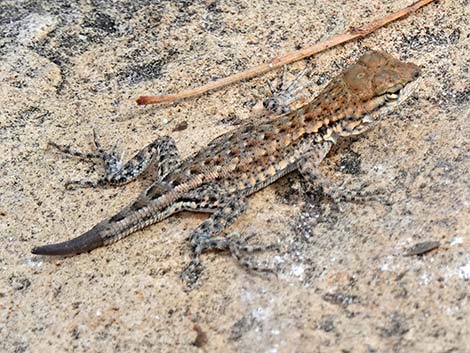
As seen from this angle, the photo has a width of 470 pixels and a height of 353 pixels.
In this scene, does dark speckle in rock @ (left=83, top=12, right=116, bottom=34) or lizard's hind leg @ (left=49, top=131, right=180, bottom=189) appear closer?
lizard's hind leg @ (left=49, top=131, right=180, bottom=189)

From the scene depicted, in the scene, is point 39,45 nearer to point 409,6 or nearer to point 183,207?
point 183,207

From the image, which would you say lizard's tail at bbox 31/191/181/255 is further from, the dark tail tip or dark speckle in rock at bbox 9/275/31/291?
dark speckle in rock at bbox 9/275/31/291

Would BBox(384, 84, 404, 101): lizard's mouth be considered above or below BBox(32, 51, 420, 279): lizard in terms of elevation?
above

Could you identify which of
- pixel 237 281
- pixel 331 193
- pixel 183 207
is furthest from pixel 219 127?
pixel 237 281

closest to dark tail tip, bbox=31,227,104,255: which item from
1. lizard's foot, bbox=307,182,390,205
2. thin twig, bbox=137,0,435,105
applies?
thin twig, bbox=137,0,435,105

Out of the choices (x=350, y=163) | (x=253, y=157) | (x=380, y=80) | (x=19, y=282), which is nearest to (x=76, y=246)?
(x=19, y=282)

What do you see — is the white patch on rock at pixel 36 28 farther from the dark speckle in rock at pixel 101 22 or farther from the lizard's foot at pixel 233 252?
the lizard's foot at pixel 233 252
